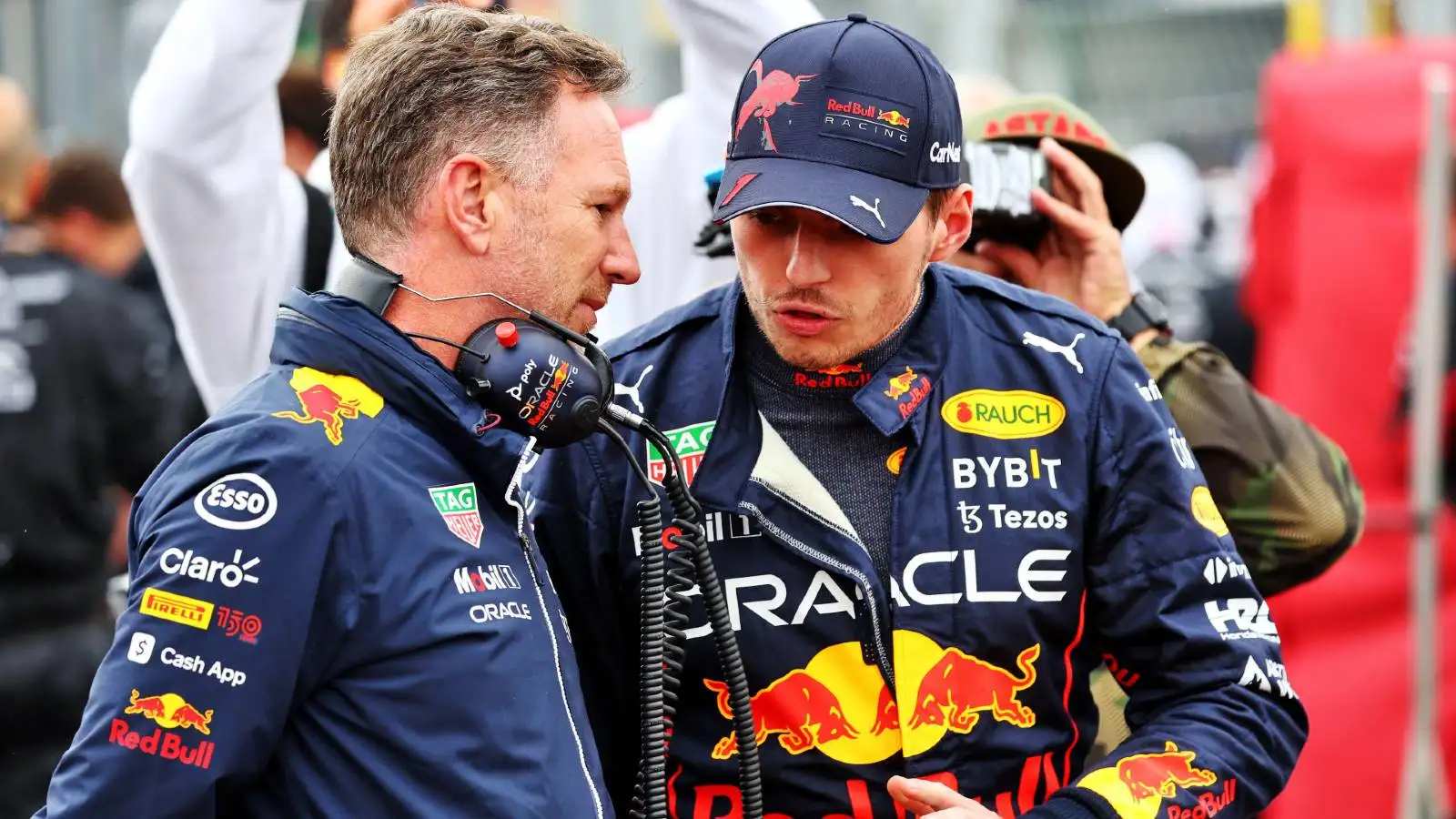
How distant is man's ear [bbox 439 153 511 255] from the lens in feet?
8.63

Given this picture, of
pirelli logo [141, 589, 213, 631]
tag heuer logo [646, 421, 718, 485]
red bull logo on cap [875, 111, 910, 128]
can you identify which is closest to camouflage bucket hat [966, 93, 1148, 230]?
red bull logo on cap [875, 111, 910, 128]

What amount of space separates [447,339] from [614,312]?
1.74m

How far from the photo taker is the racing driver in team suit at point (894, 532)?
9.47 ft

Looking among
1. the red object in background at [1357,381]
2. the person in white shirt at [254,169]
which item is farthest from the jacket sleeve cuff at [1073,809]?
the red object in background at [1357,381]

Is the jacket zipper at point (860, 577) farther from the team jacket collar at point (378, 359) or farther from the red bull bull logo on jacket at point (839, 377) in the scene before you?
the team jacket collar at point (378, 359)

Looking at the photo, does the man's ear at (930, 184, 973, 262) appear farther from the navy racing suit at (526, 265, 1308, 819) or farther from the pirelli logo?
the pirelli logo

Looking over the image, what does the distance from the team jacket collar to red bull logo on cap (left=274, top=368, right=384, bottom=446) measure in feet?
0.04

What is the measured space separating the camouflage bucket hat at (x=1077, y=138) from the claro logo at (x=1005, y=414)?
Answer: 90 centimetres

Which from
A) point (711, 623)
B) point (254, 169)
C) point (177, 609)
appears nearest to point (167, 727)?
point (177, 609)

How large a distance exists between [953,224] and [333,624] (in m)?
1.29

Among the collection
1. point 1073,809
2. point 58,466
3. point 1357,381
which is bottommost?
point 58,466

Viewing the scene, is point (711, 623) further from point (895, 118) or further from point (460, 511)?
point (895, 118)

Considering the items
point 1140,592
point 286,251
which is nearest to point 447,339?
point 1140,592

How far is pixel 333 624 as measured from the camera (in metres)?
2.34
